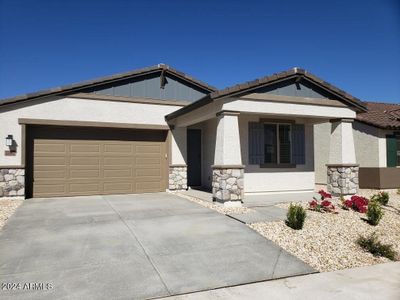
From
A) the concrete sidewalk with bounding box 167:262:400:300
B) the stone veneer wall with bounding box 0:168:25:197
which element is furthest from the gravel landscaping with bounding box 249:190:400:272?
the stone veneer wall with bounding box 0:168:25:197

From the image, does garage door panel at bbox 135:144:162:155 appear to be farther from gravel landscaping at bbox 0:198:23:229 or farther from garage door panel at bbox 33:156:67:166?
gravel landscaping at bbox 0:198:23:229

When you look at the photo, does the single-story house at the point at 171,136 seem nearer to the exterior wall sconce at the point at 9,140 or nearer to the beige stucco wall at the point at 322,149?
the exterior wall sconce at the point at 9,140

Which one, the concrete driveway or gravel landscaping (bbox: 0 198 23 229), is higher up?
gravel landscaping (bbox: 0 198 23 229)

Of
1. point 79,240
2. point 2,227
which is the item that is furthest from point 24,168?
point 79,240

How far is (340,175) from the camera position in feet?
35.8

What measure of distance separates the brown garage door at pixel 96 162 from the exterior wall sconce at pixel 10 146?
677 millimetres

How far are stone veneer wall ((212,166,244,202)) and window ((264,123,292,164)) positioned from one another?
10.2 feet

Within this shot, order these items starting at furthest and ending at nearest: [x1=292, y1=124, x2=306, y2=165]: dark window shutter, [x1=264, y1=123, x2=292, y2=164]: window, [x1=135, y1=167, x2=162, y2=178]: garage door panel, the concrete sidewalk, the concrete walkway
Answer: [x1=135, y1=167, x2=162, y2=178]: garage door panel → [x1=292, y1=124, x2=306, y2=165]: dark window shutter → [x1=264, y1=123, x2=292, y2=164]: window → the concrete walkway → the concrete sidewalk

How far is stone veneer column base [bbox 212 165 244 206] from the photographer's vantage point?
9023mm

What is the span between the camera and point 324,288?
434 cm

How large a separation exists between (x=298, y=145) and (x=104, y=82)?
800 centimetres

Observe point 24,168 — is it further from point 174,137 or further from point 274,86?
Result: point 274,86

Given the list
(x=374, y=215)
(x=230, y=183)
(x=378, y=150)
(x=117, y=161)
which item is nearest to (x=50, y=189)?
(x=117, y=161)

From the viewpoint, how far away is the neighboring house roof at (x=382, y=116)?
15334 mm
